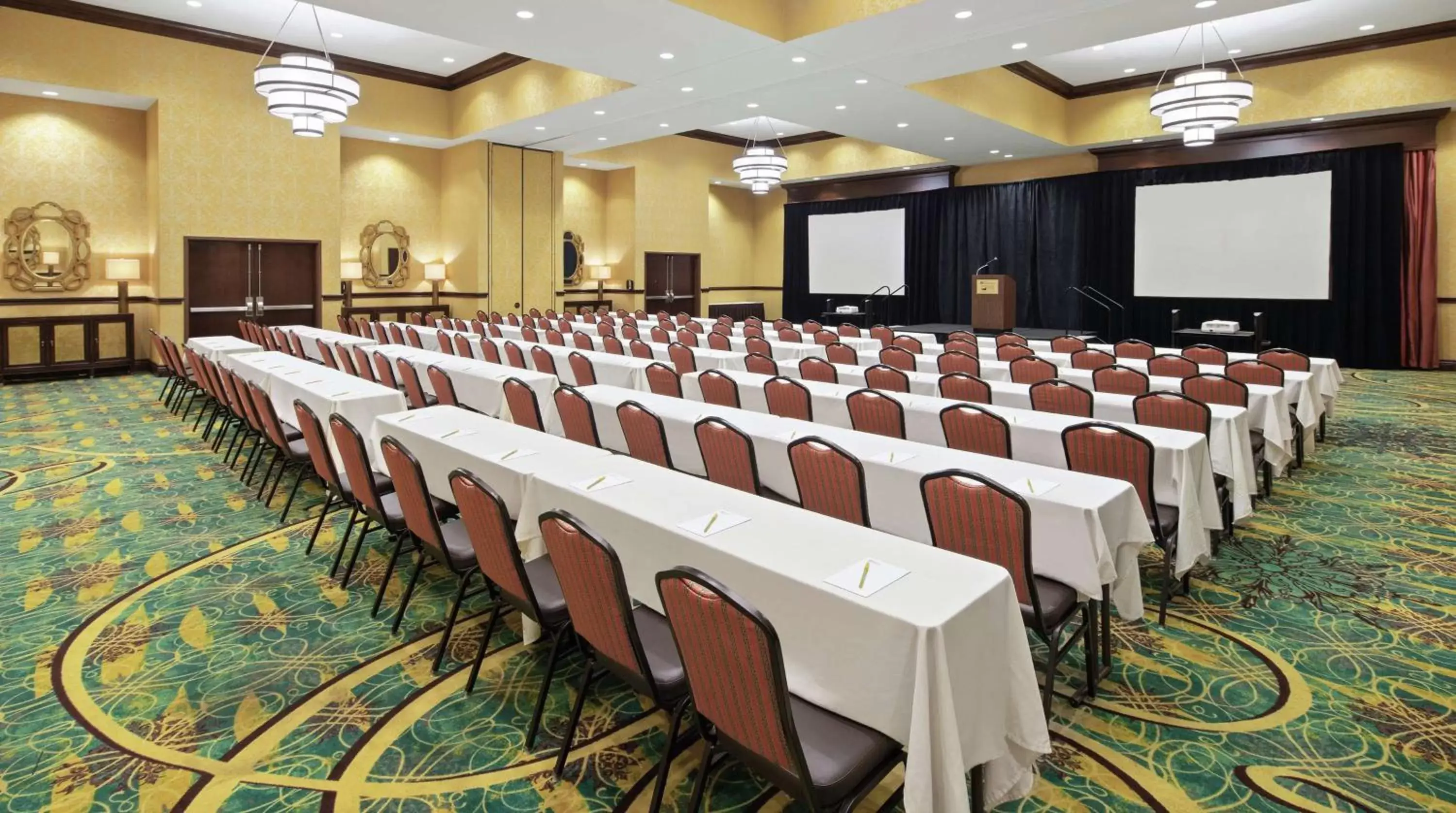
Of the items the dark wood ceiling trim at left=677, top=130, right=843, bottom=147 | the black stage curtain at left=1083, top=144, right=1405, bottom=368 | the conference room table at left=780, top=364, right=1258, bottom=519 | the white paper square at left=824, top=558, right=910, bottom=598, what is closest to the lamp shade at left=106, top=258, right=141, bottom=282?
the dark wood ceiling trim at left=677, top=130, right=843, bottom=147

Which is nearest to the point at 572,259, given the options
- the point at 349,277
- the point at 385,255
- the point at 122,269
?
the point at 385,255

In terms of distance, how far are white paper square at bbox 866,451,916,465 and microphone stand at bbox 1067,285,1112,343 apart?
43.6ft

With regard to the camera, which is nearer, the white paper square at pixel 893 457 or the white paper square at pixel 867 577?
the white paper square at pixel 867 577

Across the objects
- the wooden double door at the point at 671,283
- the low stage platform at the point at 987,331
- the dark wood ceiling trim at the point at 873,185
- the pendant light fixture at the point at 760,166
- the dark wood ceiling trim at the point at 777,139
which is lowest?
the low stage platform at the point at 987,331

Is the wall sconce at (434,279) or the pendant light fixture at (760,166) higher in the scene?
the pendant light fixture at (760,166)

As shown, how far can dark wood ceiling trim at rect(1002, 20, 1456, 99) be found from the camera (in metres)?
11.6

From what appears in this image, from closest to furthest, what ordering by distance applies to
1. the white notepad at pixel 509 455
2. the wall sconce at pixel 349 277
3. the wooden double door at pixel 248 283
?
1. the white notepad at pixel 509 455
2. the wooden double door at pixel 248 283
3. the wall sconce at pixel 349 277

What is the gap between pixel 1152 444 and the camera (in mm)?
3686

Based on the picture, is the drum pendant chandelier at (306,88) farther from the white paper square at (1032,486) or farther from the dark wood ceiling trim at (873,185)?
Answer: the dark wood ceiling trim at (873,185)

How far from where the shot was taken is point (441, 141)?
16297mm

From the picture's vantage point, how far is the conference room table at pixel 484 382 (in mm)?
6379

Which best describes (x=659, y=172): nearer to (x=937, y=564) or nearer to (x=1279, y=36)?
(x=1279, y=36)

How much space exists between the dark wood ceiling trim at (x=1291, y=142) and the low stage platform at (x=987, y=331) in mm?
3296

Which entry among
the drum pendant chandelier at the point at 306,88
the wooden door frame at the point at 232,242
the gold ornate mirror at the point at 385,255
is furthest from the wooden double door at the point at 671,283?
the drum pendant chandelier at the point at 306,88
